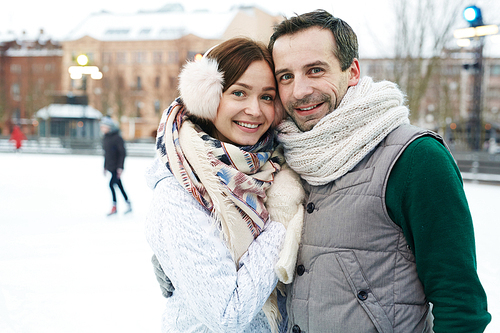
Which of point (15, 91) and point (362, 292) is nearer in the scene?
point (362, 292)

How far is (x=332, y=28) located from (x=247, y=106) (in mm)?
499

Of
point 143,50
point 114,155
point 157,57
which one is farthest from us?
point 143,50

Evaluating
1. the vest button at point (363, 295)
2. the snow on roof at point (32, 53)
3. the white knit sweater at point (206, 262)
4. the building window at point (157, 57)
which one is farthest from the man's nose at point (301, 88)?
the snow on roof at point (32, 53)

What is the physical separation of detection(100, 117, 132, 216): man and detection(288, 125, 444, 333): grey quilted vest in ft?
23.0

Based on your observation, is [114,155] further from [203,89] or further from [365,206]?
[365,206]

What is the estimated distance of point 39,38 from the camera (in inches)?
1665

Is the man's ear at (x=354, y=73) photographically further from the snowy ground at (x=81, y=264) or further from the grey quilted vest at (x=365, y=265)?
the snowy ground at (x=81, y=264)

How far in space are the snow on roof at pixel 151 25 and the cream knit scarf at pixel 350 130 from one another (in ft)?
127

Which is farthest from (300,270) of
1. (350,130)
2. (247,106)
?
(247,106)

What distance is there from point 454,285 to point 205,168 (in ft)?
3.31

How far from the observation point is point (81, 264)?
5.02 m

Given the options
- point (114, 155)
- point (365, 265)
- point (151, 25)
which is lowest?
point (114, 155)

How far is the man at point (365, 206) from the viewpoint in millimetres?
1300

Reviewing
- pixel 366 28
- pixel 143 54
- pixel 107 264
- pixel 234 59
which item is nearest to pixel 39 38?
pixel 143 54
